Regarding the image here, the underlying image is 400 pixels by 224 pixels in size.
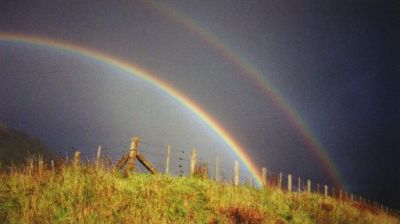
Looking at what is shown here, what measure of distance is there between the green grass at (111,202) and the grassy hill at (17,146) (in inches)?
1618

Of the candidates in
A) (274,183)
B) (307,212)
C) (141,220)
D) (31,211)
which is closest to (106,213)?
(141,220)

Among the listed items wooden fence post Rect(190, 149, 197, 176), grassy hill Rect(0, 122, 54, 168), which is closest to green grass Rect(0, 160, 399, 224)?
wooden fence post Rect(190, 149, 197, 176)

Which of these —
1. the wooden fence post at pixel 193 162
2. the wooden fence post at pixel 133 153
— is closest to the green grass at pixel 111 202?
the wooden fence post at pixel 133 153

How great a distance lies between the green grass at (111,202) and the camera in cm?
802

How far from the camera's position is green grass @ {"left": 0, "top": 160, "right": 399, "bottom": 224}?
802cm

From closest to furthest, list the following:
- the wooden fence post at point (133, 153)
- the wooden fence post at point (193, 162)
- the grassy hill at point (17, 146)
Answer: the wooden fence post at point (133, 153), the wooden fence post at point (193, 162), the grassy hill at point (17, 146)

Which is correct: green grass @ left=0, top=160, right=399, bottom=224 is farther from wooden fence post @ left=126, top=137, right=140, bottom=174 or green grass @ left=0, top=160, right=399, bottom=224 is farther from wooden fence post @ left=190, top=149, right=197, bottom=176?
wooden fence post @ left=190, top=149, right=197, bottom=176

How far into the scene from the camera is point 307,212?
13.3m

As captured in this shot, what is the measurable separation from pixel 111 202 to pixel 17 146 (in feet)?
182

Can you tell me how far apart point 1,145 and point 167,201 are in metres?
52.5

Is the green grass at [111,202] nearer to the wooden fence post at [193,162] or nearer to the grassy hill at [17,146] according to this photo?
the wooden fence post at [193,162]

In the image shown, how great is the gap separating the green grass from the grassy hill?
1618 inches

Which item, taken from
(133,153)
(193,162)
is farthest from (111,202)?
(193,162)

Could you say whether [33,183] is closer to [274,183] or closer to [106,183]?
[106,183]
